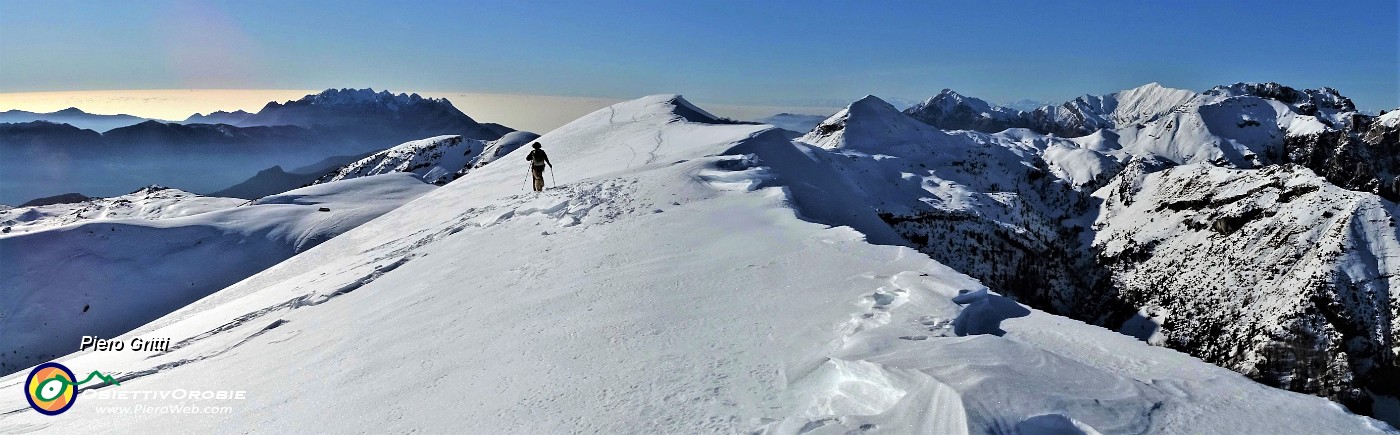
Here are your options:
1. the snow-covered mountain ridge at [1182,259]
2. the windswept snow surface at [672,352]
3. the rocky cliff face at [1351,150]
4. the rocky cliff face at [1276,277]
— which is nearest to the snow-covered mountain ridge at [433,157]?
the snow-covered mountain ridge at [1182,259]

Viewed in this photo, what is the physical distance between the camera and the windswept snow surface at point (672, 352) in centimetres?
529

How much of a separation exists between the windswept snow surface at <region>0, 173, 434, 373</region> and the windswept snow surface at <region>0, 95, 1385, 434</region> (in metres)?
15.3

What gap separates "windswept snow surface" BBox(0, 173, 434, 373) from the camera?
27094 mm

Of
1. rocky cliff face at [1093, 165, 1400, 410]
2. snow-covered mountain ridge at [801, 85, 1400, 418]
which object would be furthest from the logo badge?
rocky cliff face at [1093, 165, 1400, 410]

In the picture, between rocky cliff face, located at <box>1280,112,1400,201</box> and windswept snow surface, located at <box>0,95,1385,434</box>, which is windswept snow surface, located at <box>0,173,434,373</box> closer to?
windswept snow surface, located at <box>0,95,1385,434</box>

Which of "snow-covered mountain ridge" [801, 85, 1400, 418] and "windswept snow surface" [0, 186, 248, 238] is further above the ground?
"windswept snow surface" [0, 186, 248, 238]

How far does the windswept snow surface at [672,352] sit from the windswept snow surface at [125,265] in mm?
15271

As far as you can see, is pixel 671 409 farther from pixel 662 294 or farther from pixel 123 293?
pixel 123 293

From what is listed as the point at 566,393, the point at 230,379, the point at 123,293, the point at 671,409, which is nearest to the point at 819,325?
the point at 671,409

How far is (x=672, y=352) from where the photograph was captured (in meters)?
7.20

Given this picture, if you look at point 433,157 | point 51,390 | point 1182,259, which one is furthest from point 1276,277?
point 433,157

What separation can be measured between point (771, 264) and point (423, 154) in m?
120

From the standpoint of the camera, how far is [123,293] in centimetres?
2936

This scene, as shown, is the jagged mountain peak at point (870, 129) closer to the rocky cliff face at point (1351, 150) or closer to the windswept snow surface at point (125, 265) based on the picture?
the rocky cliff face at point (1351, 150)
